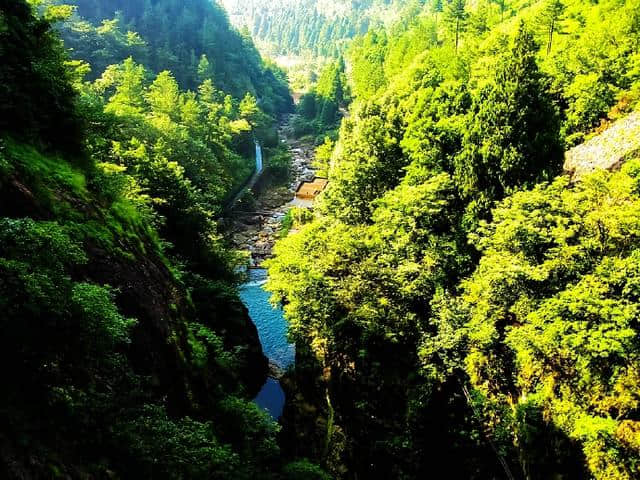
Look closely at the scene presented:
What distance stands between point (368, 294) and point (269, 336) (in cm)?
1511

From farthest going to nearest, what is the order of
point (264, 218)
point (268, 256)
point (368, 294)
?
1. point (264, 218)
2. point (268, 256)
3. point (368, 294)

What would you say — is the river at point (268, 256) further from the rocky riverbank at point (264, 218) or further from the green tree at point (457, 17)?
the green tree at point (457, 17)

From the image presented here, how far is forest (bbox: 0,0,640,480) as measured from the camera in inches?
323

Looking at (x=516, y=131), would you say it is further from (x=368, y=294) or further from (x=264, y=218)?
(x=264, y=218)

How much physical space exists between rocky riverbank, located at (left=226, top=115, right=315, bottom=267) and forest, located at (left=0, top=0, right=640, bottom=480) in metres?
15.1

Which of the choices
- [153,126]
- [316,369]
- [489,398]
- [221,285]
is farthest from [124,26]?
[489,398]

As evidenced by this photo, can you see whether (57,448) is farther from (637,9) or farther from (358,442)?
(637,9)

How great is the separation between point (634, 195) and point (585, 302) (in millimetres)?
4541

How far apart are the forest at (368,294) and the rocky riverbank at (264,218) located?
15133mm

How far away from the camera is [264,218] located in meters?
58.2

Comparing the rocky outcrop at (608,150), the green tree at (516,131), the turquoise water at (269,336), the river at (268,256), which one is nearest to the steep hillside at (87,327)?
the turquoise water at (269,336)

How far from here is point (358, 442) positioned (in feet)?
71.8

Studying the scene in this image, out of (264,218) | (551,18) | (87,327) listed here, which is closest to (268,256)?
(264,218)

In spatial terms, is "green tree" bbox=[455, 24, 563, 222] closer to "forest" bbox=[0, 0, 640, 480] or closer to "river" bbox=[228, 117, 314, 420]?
"forest" bbox=[0, 0, 640, 480]
